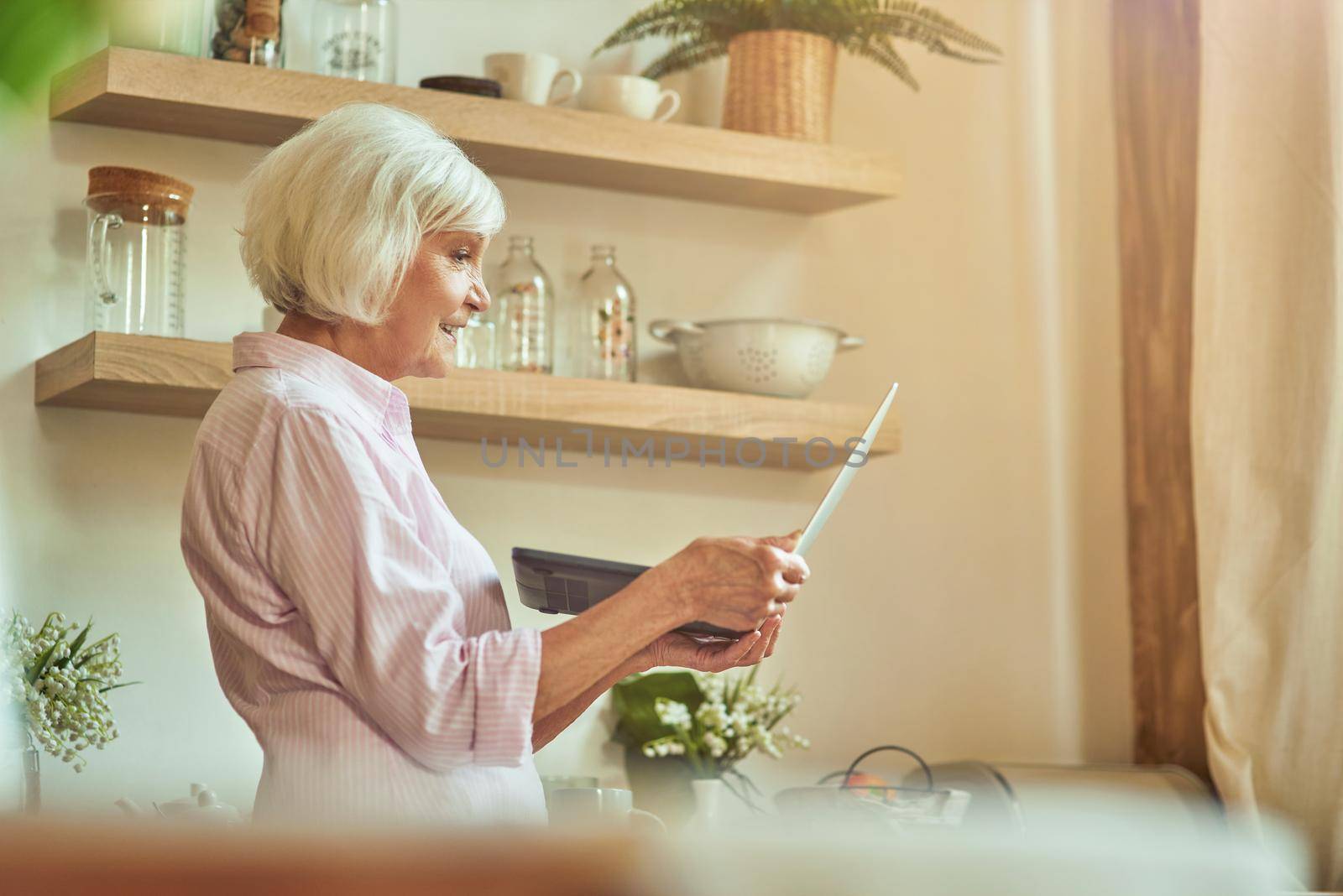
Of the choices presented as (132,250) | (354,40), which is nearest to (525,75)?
(354,40)

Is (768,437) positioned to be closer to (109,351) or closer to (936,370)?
(936,370)

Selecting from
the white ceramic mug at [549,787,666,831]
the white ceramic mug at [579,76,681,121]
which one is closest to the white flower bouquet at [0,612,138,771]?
the white ceramic mug at [549,787,666,831]

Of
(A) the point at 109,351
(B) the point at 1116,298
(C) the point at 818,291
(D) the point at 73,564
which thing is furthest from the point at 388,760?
(B) the point at 1116,298

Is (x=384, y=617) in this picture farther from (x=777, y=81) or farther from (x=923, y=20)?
(x=923, y=20)

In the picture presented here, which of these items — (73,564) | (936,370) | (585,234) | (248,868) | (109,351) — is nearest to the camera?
(248,868)

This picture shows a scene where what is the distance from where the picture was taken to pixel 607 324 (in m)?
2.05

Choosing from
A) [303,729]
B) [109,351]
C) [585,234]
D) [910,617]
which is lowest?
[910,617]

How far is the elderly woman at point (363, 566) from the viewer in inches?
38.5

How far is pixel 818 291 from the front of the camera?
2.29 m

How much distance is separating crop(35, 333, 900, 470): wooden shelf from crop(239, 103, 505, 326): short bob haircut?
0.57m

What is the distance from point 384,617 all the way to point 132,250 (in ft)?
3.41

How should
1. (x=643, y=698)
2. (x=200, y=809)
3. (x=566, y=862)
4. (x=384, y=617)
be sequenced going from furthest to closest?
(x=643, y=698) → (x=200, y=809) → (x=384, y=617) → (x=566, y=862)

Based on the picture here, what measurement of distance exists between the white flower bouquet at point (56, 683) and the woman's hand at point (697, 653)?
72cm

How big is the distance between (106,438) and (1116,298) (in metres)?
1.58
